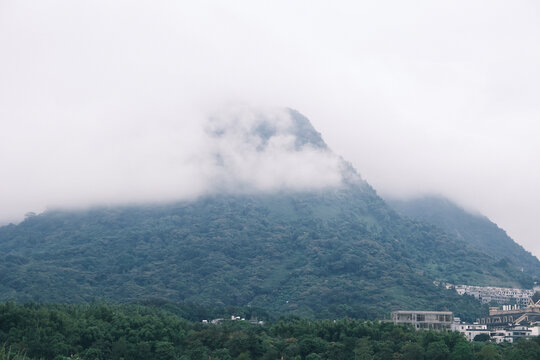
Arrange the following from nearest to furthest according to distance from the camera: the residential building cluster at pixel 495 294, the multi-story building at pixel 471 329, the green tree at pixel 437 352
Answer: the green tree at pixel 437 352 < the multi-story building at pixel 471 329 < the residential building cluster at pixel 495 294

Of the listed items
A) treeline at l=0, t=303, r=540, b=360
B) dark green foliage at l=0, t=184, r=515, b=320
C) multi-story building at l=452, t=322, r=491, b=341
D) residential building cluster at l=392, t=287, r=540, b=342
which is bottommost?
multi-story building at l=452, t=322, r=491, b=341

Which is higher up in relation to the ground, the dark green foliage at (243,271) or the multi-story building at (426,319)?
the dark green foliage at (243,271)

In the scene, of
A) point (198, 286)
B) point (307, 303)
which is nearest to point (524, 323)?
point (307, 303)

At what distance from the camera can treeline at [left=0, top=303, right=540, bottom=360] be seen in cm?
8594

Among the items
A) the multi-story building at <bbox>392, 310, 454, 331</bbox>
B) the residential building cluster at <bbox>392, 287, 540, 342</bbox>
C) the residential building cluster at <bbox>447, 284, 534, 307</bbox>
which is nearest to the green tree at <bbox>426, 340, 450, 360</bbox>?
the residential building cluster at <bbox>392, 287, 540, 342</bbox>

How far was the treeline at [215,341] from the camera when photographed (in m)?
85.9

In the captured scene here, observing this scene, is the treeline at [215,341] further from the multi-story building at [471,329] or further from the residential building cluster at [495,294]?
the residential building cluster at [495,294]

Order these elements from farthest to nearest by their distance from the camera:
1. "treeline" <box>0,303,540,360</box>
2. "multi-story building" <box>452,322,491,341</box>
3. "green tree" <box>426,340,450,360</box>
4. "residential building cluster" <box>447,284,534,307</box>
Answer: "residential building cluster" <box>447,284,534,307</box>
"multi-story building" <box>452,322,491,341</box>
"green tree" <box>426,340,450,360</box>
"treeline" <box>0,303,540,360</box>

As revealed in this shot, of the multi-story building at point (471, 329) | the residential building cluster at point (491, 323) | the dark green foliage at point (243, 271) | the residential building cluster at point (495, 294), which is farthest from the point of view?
the residential building cluster at point (495, 294)

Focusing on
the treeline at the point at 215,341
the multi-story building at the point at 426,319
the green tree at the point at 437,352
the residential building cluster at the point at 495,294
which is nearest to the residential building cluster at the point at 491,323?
the multi-story building at the point at 426,319

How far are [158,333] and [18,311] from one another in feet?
56.1

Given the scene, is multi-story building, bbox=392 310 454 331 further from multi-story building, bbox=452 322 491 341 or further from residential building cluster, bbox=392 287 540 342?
multi-story building, bbox=452 322 491 341

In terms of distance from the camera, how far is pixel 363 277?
6732 inches

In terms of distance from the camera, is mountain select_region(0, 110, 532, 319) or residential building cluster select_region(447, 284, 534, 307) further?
residential building cluster select_region(447, 284, 534, 307)
